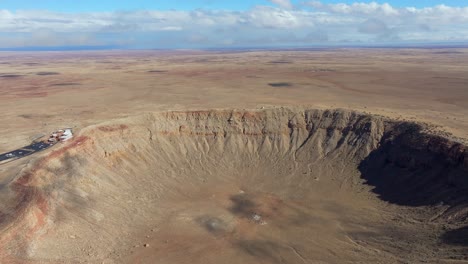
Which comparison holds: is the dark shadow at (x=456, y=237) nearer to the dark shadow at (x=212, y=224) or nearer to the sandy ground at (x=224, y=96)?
the dark shadow at (x=212, y=224)

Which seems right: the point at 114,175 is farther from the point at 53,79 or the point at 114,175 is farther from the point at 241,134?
the point at 53,79

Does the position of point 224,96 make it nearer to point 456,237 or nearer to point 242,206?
point 242,206

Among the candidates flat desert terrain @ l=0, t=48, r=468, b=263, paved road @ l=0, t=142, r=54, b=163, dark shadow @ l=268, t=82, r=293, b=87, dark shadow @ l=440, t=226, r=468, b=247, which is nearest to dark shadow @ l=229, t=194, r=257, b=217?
flat desert terrain @ l=0, t=48, r=468, b=263

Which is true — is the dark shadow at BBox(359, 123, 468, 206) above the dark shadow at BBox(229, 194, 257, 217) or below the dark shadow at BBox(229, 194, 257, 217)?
above

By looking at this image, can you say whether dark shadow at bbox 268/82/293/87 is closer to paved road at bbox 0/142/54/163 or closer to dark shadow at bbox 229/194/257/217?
paved road at bbox 0/142/54/163

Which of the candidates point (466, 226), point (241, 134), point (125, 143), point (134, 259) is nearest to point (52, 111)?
point (125, 143)

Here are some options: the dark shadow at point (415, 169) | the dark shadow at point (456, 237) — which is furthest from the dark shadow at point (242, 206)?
the dark shadow at point (456, 237)

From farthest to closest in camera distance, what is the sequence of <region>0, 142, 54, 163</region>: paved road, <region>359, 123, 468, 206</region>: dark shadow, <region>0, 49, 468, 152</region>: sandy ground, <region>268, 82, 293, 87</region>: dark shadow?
<region>268, 82, 293, 87</region>: dark shadow, <region>0, 49, 468, 152</region>: sandy ground, <region>0, 142, 54, 163</region>: paved road, <region>359, 123, 468, 206</region>: dark shadow
